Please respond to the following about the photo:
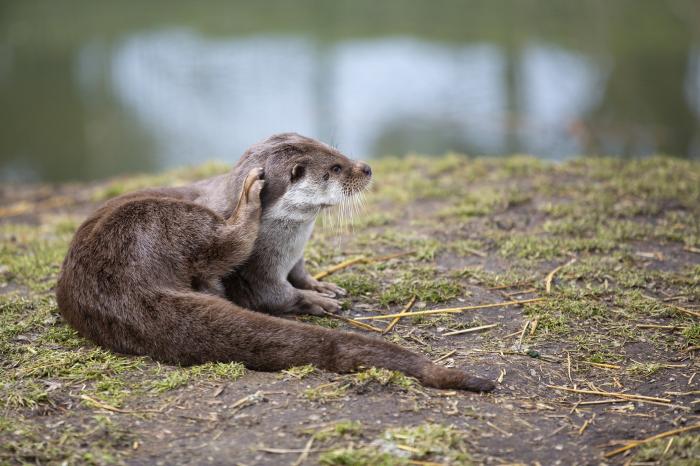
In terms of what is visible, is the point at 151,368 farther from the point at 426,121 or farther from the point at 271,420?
the point at 426,121

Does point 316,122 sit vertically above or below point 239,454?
above

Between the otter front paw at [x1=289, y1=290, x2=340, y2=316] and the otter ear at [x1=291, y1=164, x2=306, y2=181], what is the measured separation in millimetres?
609

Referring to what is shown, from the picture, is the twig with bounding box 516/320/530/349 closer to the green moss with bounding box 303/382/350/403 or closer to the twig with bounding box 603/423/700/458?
the twig with bounding box 603/423/700/458

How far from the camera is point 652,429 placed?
314 centimetres

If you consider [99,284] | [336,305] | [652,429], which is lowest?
[652,429]

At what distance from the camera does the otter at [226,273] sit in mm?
3406

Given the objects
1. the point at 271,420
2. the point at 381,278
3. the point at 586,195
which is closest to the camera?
the point at 271,420

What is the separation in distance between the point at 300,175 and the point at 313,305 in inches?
26.8

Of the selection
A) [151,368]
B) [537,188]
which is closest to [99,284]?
[151,368]

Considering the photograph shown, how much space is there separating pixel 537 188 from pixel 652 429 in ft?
10.8

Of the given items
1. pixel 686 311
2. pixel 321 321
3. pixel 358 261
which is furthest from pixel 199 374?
pixel 686 311

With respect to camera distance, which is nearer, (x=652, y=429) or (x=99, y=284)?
(x=652, y=429)

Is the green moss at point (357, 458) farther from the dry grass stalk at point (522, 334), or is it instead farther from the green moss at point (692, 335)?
the green moss at point (692, 335)

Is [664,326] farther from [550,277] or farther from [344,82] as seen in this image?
[344,82]
